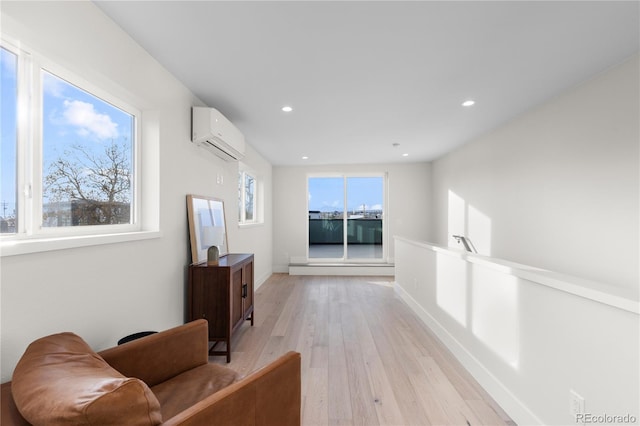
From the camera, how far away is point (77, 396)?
26.6 inches

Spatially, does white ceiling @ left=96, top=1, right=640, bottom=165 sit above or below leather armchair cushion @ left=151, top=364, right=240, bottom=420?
above

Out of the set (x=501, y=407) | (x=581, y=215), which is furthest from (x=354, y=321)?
(x=581, y=215)

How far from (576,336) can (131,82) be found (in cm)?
292

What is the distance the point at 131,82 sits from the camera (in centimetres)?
177

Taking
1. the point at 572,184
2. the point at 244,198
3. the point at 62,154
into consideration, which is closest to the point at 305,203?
the point at 244,198

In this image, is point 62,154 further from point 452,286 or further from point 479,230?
point 479,230

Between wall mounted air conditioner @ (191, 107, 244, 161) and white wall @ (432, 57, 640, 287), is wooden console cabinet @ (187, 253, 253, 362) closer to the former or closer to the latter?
wall mounted air conditioner @ (191, 107, 244, 161)

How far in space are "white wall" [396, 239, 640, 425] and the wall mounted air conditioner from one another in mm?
2524

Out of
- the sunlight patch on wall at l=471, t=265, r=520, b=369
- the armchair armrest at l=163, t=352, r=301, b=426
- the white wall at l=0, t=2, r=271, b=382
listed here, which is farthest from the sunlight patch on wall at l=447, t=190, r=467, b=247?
the armchair armrest at l=163, t=352, r=301, b=426

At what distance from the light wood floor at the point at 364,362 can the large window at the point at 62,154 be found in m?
1.58

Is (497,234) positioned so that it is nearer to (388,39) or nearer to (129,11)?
(388,39)

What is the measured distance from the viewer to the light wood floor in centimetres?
172

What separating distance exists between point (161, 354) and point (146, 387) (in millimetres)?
687

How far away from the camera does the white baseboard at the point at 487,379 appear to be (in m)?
1.60
